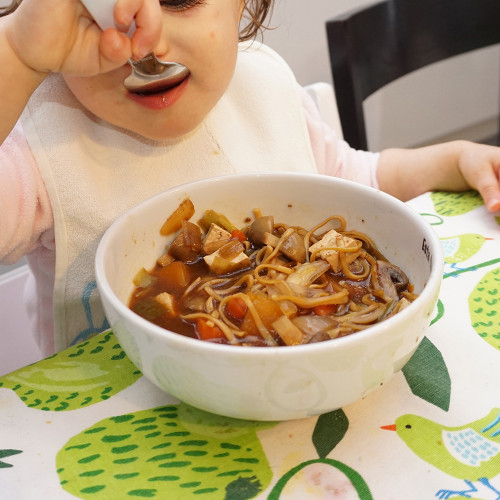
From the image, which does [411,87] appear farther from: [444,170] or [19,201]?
[19,201]

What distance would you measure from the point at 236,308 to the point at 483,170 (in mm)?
614

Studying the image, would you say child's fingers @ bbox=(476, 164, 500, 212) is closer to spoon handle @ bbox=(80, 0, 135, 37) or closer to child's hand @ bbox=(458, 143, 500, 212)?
child's hand @ bbox=(458, 143, 500, 212)

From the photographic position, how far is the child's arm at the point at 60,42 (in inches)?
25.4

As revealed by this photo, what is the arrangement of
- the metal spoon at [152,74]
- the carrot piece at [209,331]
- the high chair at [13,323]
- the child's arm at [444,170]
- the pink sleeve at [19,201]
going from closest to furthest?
1. the carrot piece at [209,331]
2. the metal spoon at [152,74]
3. the pink sleeve at [19,201]
4. the child's arm at [444,170]
5. the high chair at [13,323]

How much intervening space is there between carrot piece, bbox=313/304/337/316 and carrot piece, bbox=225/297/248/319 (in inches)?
3.1

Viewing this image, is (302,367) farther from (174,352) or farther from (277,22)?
(277,22)

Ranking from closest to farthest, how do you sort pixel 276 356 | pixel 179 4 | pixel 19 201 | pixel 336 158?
pixel 276 356 → pixel 179 4 → pixel 19 201 → pixel 336 158

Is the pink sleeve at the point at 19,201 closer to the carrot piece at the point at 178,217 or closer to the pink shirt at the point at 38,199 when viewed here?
the pink shirt at the point at 38,199

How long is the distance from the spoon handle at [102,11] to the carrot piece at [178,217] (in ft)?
0.78

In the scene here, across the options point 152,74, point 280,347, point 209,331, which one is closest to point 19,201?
point 152,74

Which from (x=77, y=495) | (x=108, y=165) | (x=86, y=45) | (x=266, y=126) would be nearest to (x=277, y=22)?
(x=266, y=126)

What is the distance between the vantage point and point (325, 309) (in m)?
0.64

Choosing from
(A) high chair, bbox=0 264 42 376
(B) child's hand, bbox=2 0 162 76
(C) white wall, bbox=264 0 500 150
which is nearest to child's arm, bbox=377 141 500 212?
(B) child's hand, bbox=2 0 162 76

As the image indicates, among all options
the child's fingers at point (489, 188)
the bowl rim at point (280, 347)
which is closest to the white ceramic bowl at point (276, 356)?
the bowl rim at point (280, 347)
